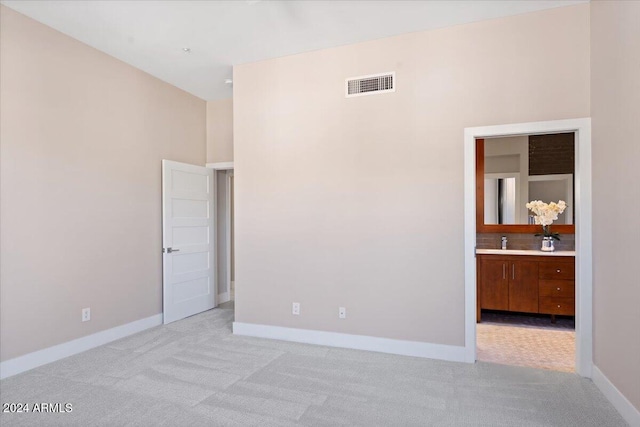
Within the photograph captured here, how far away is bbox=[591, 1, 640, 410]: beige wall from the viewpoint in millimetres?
2174

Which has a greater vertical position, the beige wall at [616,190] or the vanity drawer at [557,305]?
the beige wall at [616,190]

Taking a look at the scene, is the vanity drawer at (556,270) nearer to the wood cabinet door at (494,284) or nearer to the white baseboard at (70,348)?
the wood cabinet door at (494,284)

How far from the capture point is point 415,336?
3371 mm

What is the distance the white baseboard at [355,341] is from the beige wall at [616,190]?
1.12m

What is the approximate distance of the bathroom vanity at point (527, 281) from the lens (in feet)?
14.1

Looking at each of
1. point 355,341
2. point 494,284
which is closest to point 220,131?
point 355,341

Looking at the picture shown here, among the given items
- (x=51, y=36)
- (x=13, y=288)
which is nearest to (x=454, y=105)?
(x=51, y=36)

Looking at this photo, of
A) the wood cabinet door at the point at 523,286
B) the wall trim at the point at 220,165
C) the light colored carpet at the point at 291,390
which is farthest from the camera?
the wall trim at the point at 220,165

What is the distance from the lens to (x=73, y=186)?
3.46 metres

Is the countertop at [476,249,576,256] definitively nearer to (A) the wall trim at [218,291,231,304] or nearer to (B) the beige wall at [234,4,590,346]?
(B) the beige wall at [234,4,590,346]

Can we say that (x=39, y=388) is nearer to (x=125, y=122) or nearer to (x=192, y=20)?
(x=125, y=122)

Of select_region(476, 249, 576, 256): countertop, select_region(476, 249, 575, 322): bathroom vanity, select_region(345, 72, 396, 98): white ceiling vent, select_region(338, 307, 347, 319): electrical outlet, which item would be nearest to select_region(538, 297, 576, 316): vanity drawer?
select_region(476, 249, 575, 322): bathroom vanity

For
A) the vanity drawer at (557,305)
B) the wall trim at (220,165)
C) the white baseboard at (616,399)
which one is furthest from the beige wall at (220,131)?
the white baseboard at (616,399)

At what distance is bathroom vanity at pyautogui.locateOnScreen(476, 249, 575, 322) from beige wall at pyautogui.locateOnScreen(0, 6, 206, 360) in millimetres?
4156
